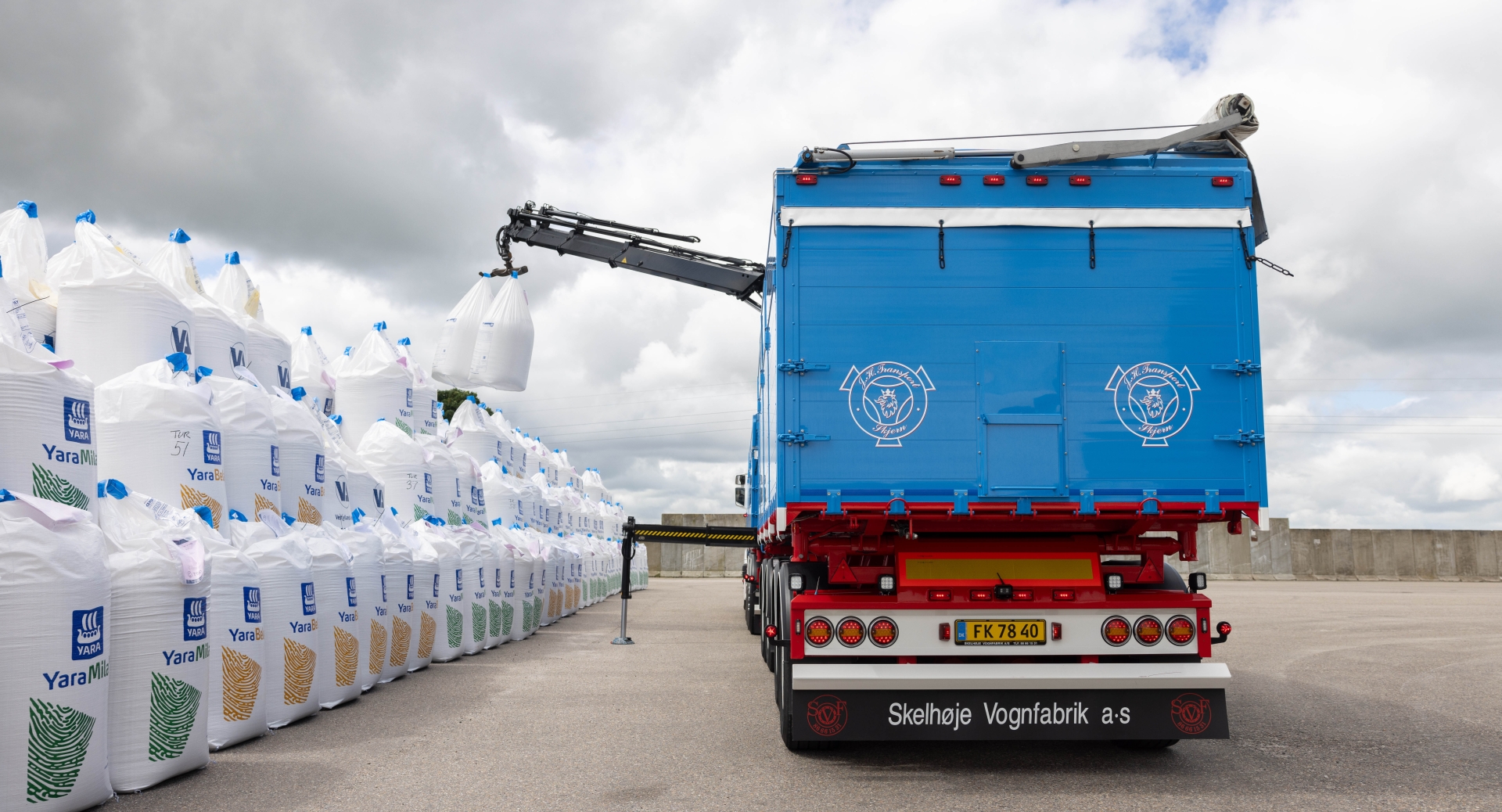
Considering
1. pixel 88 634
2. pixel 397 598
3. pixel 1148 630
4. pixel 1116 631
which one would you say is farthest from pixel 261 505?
Result: pixel 1148 630

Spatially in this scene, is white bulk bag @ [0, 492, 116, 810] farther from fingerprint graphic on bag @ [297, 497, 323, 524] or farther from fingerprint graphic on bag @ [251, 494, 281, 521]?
fingerprint graphic on bag @ [297, 497, 323, 524]

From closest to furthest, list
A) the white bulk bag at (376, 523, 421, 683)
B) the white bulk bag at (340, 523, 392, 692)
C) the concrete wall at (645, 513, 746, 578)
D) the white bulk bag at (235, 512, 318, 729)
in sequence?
the white bulk bag at (235, 512, 318, 729)
the white bulk bag at (340, 523, 392, 692)
the white bulk bag at (376, 523, 421, 683)
the concrete wall at (645, 513, 746, 578)

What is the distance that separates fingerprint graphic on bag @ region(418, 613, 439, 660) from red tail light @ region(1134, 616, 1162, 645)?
21.0 ft

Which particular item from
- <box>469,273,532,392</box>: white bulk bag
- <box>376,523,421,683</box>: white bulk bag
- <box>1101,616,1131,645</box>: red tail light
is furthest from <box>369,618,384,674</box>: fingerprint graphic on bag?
<box>1101,616,1131,645</box>: red tail light

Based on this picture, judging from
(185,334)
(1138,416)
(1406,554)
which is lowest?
(1406,554)

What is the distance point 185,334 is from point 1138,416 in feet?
18.0

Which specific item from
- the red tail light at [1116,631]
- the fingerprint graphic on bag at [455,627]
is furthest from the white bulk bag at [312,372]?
the red tail light at [1116,631]

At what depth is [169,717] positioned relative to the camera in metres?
4.75

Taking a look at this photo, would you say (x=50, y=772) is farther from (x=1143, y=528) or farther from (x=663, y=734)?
(x=1143, y=528)

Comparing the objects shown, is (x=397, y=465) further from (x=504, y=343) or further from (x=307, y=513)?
(x=307, y=513)

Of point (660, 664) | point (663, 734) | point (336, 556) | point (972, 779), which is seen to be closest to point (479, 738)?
point (663, 734)

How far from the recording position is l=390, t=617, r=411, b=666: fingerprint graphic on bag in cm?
822

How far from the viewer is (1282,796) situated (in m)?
4.60

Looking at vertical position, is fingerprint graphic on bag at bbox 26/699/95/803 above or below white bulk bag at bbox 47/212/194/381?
below
